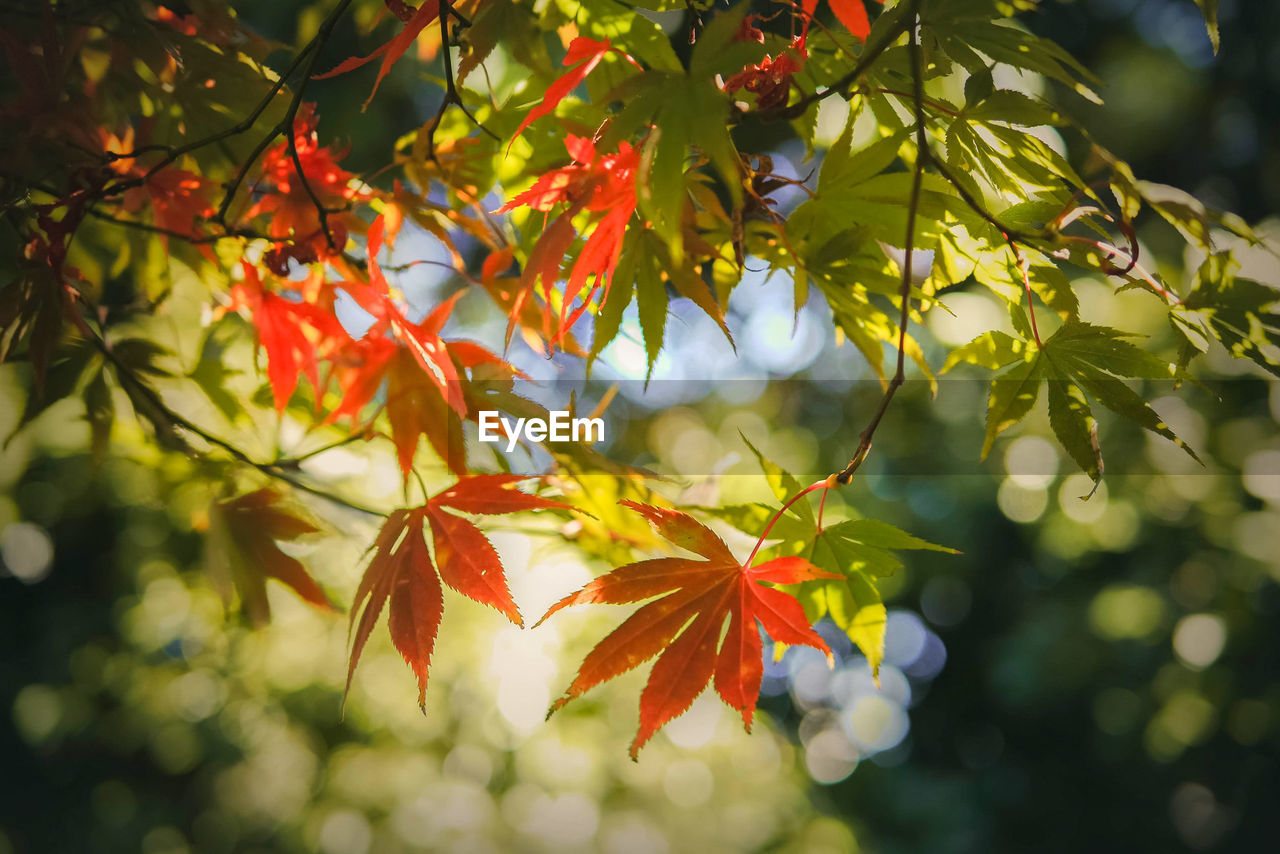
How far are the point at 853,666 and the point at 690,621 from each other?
2.69 metres

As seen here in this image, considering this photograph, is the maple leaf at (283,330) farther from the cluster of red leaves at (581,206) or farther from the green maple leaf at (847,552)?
the green maple leaf at (847,552)

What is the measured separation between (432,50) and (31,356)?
1.27ft

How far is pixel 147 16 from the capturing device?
1.80 ft

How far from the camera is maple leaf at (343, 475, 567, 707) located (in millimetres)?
398

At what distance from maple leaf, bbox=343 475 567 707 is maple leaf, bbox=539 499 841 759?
2.0 inches

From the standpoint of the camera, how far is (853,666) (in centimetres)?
286

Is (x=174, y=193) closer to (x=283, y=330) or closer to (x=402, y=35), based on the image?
(x=283, y=330)

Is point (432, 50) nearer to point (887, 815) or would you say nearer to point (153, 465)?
point (153, 465)

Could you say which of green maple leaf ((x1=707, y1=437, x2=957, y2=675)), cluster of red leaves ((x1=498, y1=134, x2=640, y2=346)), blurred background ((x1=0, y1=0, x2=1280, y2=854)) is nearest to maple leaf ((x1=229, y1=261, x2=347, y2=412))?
cluster of red leaves ((x1=498, y1=134, x2=640, y2=346))

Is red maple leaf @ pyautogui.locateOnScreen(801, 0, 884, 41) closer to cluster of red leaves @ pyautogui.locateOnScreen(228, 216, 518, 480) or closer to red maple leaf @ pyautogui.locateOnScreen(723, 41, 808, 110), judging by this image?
red maple leaf @ pyautogui.locateOnScreen(723, 41, 808, 110)

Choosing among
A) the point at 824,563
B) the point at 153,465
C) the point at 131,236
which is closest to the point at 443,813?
the point at 153,465

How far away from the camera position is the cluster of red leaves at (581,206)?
384 millimetres

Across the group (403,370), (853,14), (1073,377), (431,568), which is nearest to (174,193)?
(403,370)

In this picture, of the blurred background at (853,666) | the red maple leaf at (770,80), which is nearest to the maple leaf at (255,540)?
the red maple leaf at (770,80)
